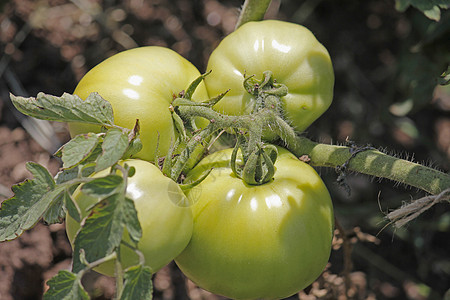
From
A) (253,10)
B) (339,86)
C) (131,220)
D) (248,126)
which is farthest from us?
(339,86)

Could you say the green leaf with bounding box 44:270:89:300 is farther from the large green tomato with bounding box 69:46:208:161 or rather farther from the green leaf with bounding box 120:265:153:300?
the large green tomato with bounding box 69:46:208:161

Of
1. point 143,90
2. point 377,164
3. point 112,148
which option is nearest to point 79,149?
point 112,148

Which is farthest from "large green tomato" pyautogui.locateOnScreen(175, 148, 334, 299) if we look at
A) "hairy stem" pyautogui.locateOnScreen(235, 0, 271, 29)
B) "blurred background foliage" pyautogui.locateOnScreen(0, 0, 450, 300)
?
"blurred background foliage" pyautogui.locateOnScreen(0, 0, 450, 300)

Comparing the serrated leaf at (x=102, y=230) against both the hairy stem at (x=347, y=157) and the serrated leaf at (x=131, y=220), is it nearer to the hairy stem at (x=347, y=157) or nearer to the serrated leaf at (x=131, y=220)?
the serrated leaf at (x=131, y=220)

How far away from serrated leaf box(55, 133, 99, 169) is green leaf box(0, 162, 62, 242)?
0.06 metres

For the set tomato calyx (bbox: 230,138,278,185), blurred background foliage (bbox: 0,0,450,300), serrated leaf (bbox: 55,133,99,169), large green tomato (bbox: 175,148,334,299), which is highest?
serrated leaf (bbox: 55,133,99,169)

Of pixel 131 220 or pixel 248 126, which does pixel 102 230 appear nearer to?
pixel 131 220

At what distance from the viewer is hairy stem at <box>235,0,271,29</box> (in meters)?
1.46

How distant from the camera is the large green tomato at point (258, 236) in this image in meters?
1.11

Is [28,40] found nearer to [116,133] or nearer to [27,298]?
[27,298]

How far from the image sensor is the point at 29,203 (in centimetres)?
102

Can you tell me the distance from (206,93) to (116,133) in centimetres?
45

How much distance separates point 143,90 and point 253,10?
1.48 ft

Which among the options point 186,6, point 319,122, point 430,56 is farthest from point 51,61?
point 430,56
